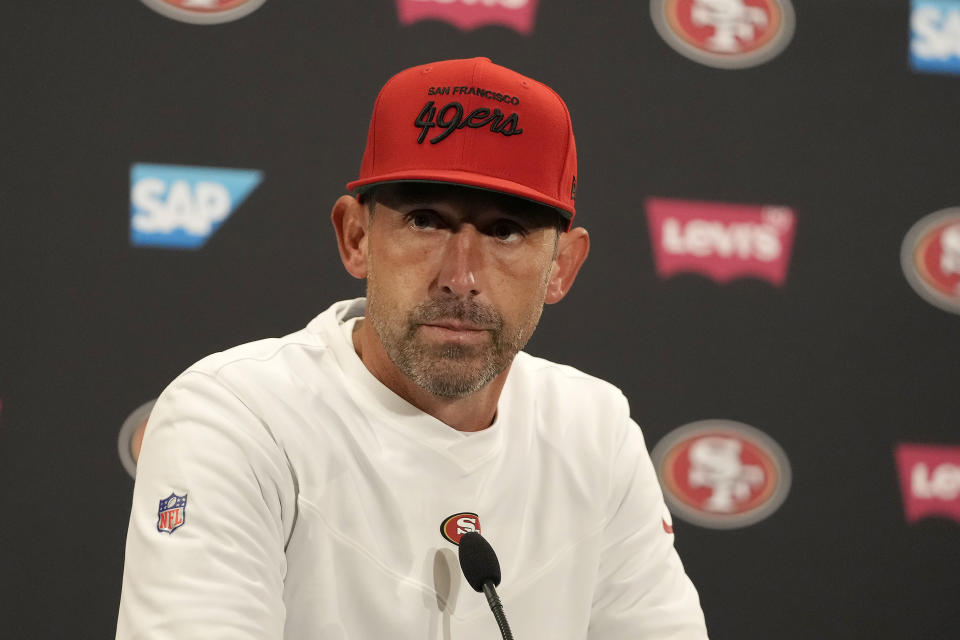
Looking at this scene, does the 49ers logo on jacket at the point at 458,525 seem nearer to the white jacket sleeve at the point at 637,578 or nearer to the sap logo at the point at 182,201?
the white jacket sleeve at the point at 637,578

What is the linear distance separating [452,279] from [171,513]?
408mm

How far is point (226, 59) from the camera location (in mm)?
1969

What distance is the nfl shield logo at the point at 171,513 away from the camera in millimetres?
1039

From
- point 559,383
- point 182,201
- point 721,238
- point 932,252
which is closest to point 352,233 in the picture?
point 559,383

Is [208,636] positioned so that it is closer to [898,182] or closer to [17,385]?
Result: [17,385]

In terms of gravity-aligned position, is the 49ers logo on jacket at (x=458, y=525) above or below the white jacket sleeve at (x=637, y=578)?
above

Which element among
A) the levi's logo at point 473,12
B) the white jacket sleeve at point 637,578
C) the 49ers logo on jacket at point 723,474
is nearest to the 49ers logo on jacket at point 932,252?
the 49ers logo on jacket at point 723,474

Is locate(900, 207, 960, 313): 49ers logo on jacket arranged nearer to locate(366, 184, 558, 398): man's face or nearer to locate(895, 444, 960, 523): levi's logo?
locate(895, 444, 960, 523): levi's logo

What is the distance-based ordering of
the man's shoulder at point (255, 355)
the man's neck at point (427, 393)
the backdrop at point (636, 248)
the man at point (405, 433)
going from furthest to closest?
1. the backdrop at point (636, 248)
2. the man's neck at point (427, 393)
3. the man's shoulder at point (255, 355)
4. the man at point (405, 433)

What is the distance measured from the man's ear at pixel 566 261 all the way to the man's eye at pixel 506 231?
169 millimetres

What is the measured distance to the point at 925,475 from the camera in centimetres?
217

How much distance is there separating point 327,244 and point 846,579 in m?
1.35

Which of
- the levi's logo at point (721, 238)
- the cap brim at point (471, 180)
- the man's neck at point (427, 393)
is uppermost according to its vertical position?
the levi's logo at point (721, 238)

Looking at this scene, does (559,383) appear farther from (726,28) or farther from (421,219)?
Result: (726,28)
